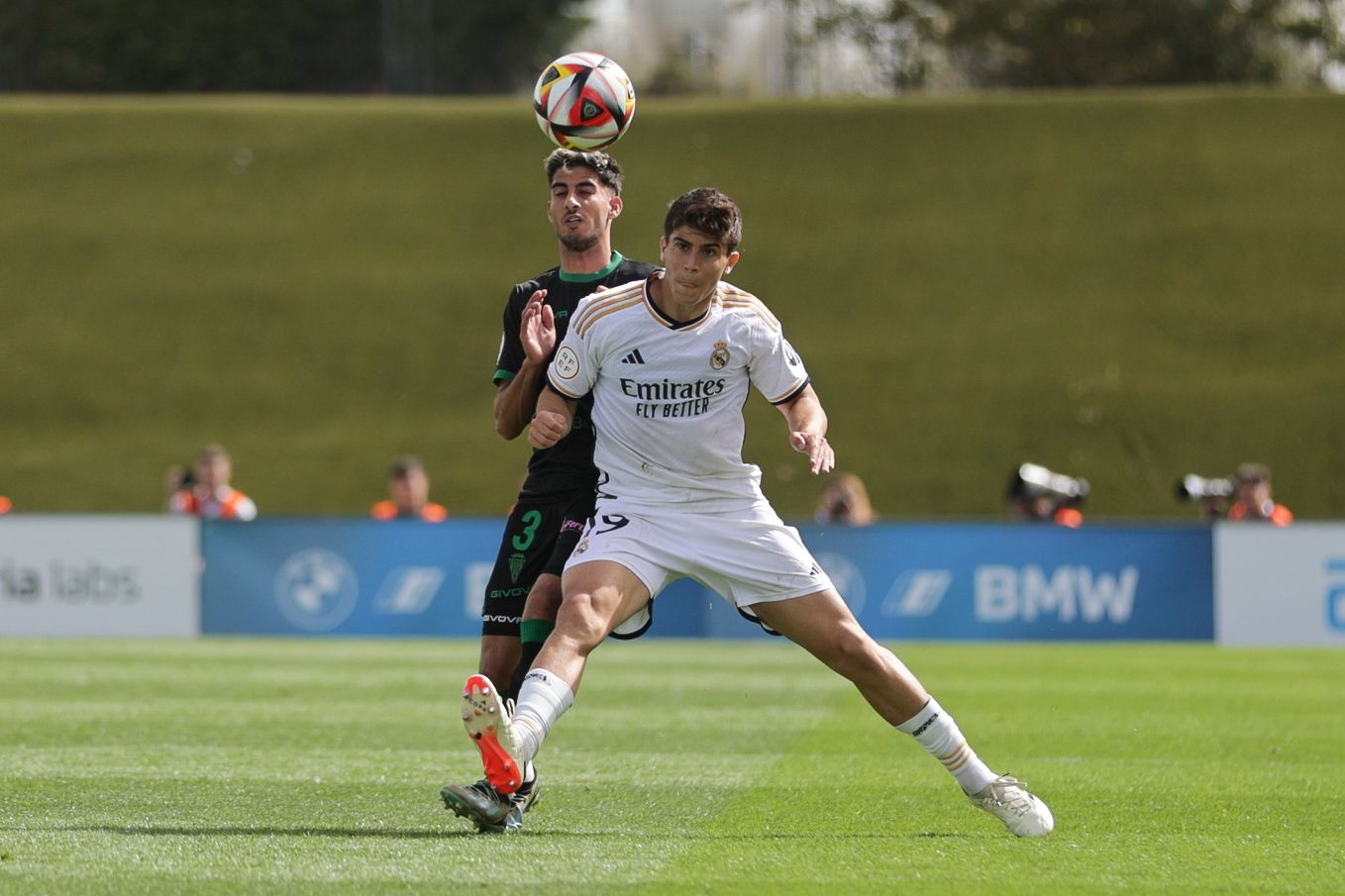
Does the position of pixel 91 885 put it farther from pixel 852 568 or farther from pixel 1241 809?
pixel 852 568

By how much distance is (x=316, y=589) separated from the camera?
18.5 meters

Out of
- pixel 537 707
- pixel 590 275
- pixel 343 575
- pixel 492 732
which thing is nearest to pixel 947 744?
pixel 537 707

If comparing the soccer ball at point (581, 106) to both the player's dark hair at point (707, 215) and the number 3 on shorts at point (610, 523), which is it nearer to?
the player's dark hair at point (707, 215)

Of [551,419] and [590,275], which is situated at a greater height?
[590,275]

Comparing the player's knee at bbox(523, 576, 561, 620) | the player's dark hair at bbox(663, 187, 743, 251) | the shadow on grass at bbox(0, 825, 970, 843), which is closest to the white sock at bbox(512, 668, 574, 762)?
the shadow on grass at bbox(0, 825, 970, 843)

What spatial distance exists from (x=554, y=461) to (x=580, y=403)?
0.25 meters

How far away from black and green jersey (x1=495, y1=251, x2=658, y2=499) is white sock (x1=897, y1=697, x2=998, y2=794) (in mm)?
1474

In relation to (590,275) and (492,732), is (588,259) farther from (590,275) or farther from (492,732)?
(492,732)

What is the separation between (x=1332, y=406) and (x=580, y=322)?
89.9ft

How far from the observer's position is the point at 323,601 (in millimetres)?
18516

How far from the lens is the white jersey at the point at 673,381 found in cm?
657

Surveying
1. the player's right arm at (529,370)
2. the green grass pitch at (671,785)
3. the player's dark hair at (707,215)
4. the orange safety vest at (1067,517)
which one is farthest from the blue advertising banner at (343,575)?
the player's dark hair at (707,215)

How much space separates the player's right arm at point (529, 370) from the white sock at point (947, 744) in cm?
171

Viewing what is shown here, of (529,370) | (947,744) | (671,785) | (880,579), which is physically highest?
(529,370)
